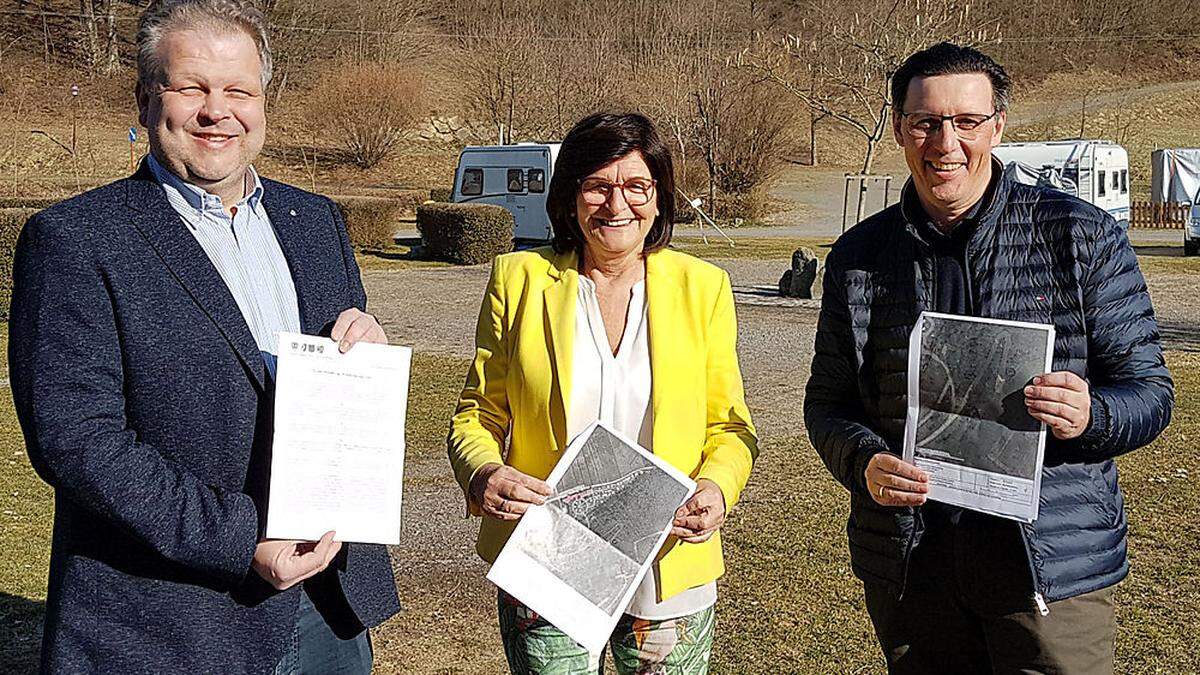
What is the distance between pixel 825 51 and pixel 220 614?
152ft

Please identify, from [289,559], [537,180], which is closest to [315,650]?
[289,559]

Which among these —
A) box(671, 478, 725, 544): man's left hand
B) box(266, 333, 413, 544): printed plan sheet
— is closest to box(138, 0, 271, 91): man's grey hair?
box(266, 333, 413, 544): printed plan sheet

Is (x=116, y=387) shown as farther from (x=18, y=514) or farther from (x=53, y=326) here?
(x=18, y=514)

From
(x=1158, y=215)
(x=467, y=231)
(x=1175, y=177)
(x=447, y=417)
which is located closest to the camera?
(x=447, y=417)

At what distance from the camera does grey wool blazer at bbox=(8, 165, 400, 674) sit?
2.02 m

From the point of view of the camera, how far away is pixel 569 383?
8.82 ft

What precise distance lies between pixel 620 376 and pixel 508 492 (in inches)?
15.8

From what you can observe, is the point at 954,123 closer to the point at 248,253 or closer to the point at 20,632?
the point at 248,253

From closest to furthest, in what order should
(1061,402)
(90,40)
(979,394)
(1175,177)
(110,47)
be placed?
(1061,402) < (979,394) < (1175,177) < (90,40) < (110,47)

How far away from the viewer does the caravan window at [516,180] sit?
27531 mm

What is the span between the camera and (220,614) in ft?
7.27

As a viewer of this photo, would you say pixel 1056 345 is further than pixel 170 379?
Yes

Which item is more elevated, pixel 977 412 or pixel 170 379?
pixel 170 379

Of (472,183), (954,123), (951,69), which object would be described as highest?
(951,69)
